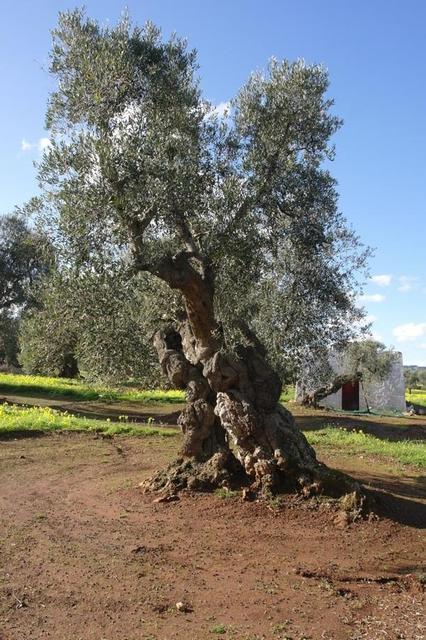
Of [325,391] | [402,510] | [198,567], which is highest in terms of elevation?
[325,391]

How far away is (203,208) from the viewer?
10742 mm

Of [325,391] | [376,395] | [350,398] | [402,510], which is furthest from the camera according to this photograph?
[350,398]

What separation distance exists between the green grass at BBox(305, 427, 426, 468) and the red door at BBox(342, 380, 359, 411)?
22.2m

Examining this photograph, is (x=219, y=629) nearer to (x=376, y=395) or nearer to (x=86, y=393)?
(x=86, y=393)

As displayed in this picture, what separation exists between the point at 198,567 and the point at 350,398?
36.9m

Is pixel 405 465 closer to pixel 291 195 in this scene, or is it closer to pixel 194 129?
pixel 291 195

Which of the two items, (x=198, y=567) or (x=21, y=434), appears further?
(x=21, y=434)

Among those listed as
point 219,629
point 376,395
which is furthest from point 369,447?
point 376,395

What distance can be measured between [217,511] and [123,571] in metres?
2.71

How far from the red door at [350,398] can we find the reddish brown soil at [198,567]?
31.0 meters

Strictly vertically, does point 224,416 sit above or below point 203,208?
below

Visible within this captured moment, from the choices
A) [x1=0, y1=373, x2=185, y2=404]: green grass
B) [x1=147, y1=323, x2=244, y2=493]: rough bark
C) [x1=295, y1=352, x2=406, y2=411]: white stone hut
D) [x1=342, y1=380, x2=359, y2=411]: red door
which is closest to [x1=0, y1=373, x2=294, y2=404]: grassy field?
[x1=0, y1=373, x2=185, y2=404]: green grass

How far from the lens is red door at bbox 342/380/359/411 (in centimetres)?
4278

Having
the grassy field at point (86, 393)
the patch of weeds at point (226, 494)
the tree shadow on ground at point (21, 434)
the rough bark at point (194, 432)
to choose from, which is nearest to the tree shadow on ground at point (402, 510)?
the patch of weeds at point (226, 494)
